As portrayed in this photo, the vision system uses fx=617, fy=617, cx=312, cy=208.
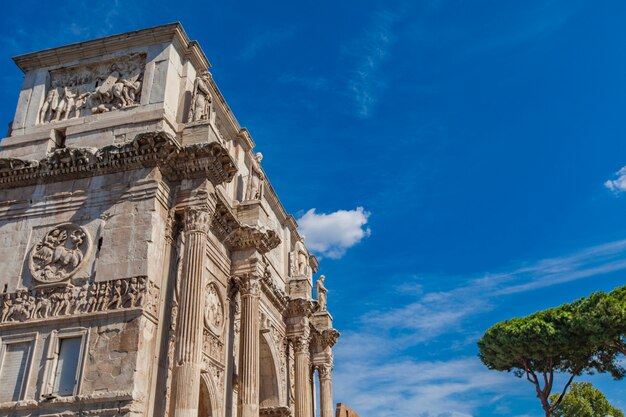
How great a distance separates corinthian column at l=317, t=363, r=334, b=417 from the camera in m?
23.9

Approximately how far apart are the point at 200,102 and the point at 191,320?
210 inches

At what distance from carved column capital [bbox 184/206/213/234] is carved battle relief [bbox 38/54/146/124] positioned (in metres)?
3.12

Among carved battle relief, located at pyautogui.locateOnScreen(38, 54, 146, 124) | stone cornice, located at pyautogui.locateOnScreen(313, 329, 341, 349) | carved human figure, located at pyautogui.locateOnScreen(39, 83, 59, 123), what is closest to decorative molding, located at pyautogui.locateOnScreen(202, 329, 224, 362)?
carved battle relief, located at pyautogui.locateOnScreen(38, 54, 146, 124)

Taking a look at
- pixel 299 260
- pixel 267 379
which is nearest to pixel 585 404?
pixel 299 260

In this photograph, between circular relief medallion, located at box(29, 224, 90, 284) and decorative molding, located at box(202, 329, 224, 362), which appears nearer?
circular relief medallion, located at box(29, 224, 90, 284)

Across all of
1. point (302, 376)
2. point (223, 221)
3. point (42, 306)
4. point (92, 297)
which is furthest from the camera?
point (302, 376)

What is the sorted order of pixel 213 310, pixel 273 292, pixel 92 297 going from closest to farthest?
1. pixel 92 297
2. pixel 213 310
3. pixel 273 292

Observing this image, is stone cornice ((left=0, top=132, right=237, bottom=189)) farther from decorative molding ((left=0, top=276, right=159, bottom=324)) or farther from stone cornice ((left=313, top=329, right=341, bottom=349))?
stone cornice ((left=313, top=329, right=341, bottom=349))

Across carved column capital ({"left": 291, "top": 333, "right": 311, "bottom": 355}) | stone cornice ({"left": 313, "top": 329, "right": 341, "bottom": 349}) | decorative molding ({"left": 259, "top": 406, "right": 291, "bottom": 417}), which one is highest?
stone cornice ({"left": 313, "top": 329, "right": 341, "bottom": 349})

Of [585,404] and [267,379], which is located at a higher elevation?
[585,404]

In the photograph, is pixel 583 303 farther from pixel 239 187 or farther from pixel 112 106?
pixel 112 106

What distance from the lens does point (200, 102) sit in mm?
14781

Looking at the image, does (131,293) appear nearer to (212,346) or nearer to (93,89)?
(212,346)

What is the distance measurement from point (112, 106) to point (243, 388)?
25.1 feet
